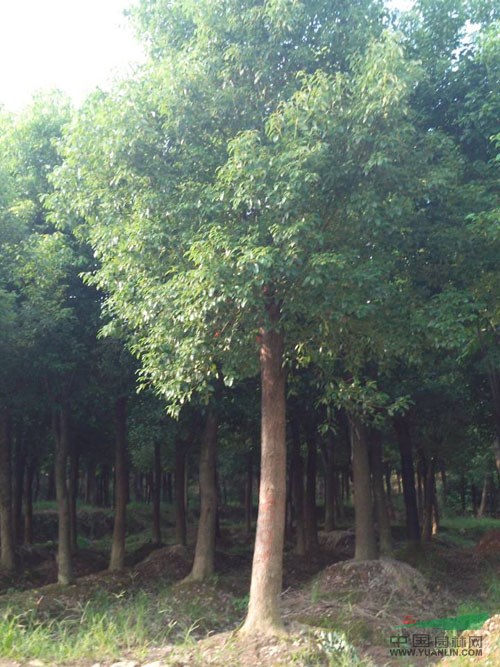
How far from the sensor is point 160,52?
11.2 metres

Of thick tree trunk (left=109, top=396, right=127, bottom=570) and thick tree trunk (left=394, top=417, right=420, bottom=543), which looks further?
thick tree trunk (left=394, top=417, right=420, bottom=543)

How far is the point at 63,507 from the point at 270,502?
734cm

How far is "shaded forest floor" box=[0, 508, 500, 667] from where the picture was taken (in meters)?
8.59

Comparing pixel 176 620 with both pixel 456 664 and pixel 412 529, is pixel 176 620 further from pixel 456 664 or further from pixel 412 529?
pixel 412 529

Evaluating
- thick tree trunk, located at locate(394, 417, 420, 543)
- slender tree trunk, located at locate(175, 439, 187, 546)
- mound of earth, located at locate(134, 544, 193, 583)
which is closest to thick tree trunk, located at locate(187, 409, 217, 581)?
mound of earth, located at locate(134, 544, 193, 583)

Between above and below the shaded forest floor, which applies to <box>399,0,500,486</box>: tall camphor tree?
above

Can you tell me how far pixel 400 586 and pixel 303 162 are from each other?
862cm

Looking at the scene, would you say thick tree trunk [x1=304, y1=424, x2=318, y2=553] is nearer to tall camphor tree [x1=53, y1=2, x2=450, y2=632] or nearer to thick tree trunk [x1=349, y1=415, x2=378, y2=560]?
thick tree trunk [x1=349, y1=415, x2=378, y2=560]

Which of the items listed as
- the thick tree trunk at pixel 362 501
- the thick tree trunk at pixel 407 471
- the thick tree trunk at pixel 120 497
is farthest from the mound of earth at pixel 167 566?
the thick tree trunk at pixel 407 471

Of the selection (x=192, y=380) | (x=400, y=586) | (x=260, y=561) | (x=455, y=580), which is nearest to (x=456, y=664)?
(x=260, y=561)

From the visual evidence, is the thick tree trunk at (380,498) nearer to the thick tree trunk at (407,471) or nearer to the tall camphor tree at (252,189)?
the thick tree trunk at (407,471)

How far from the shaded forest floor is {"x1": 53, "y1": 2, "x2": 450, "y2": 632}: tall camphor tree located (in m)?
0.84

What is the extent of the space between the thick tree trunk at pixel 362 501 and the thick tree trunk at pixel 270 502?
5.41 metres

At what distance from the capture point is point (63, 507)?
50.4 feet
